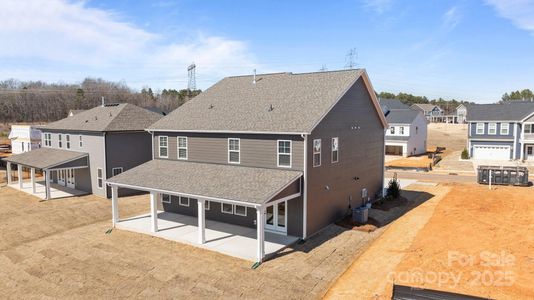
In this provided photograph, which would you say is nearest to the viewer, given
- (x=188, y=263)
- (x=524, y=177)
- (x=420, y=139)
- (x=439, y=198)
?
(x=188, y=263)

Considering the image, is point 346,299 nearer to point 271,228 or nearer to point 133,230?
point 271,228

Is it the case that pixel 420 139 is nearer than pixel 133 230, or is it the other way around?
pixel 133 230

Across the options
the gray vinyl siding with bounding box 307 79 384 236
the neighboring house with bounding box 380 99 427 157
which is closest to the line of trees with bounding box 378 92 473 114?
the neighboring house with bounding box 380 99 427 157

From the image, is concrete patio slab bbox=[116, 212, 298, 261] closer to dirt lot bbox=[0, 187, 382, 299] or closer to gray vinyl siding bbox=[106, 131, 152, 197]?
dirt lot bbox=[0, 187, 382, 299]

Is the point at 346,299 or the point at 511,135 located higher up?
the point at 511,135

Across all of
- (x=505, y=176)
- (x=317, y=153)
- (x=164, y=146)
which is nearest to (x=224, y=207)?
(x=317, y=153)

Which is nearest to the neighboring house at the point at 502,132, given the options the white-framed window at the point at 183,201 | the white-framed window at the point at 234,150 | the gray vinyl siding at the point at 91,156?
the white-framed window at the point at 234,150

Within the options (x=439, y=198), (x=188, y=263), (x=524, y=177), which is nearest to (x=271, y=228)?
(x=188, y=263)
